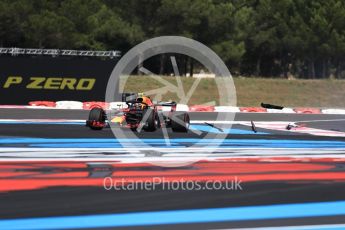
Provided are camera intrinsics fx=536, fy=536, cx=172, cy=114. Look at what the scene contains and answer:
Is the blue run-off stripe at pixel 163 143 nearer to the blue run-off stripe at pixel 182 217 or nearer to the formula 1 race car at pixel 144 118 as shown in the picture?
the formula 1 race car at pixel 144 118

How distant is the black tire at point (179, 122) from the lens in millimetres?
13797

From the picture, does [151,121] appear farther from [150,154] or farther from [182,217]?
[182,217]

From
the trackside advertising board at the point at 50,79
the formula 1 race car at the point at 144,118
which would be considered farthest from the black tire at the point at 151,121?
the trackside advertising board at the point at 50,79

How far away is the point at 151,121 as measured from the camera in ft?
41.3

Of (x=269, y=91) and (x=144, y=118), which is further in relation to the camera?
(x=269, y=91)

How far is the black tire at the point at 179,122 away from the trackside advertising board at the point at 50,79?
8.63 metres

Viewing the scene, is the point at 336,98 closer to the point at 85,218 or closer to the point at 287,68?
the point at 287,68

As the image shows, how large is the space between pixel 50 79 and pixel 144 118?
10427 millimetres

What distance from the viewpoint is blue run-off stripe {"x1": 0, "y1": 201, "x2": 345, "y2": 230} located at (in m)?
5.15

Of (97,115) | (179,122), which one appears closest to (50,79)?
(97,115)

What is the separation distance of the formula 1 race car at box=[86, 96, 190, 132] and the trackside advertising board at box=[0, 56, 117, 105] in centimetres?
826

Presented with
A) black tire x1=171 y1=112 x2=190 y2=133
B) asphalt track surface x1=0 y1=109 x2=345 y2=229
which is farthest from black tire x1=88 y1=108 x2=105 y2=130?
asphalt track surface x1=0 y1=109 x2=345 y2=229

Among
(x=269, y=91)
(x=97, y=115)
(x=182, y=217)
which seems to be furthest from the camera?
(x=269, y=91)

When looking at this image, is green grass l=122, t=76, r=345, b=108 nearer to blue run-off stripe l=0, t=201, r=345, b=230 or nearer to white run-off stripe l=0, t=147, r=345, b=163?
white run-off stripe l=0, t=147, r=345, b=163
